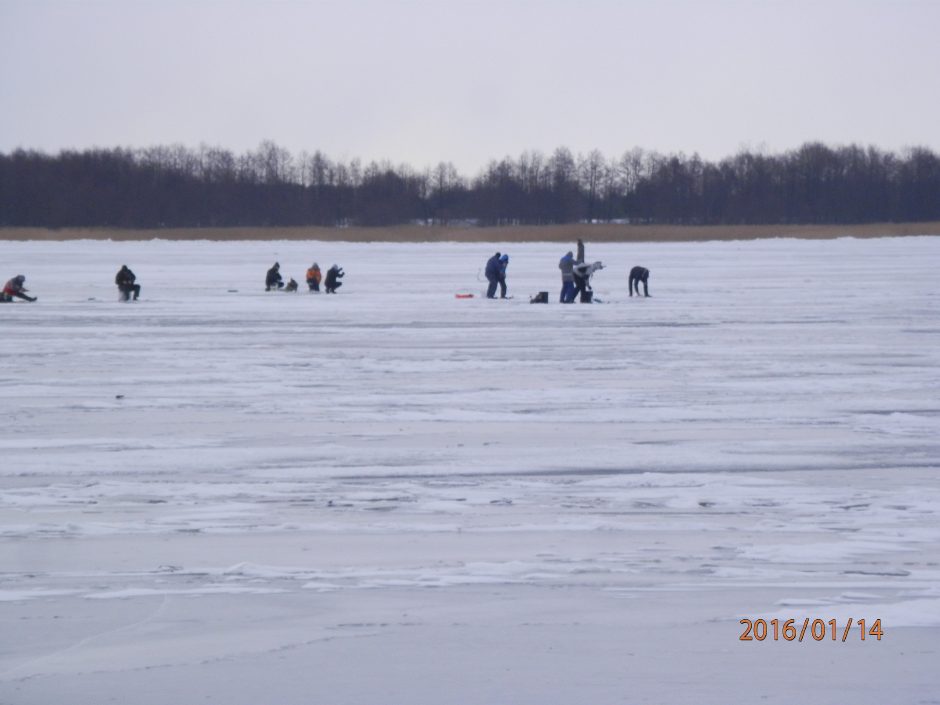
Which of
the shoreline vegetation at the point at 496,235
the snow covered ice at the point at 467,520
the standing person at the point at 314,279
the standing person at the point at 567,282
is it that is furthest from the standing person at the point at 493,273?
the shoreline vegetation at the point at 496,235

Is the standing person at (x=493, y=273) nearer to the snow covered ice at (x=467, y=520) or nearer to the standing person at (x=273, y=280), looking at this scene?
the standing person at (x=273, y=280)

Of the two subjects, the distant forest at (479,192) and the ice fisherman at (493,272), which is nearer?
the ice fisherman at (493,272)

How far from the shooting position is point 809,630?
14.8 ft

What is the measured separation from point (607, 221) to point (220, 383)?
86604 mm

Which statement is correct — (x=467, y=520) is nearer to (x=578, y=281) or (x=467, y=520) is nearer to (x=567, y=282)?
(x=567, y=282)

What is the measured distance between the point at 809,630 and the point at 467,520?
2.17 m

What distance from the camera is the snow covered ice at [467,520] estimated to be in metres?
4.23

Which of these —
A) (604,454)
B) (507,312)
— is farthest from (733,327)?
(604,454)

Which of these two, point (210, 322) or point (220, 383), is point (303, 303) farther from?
point (220, 383)

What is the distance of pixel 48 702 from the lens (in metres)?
3.94

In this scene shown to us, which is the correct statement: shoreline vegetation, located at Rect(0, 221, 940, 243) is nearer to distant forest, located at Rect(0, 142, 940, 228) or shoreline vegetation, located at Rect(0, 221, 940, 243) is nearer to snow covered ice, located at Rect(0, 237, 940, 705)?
distant forest, located at Rect(0, 142, 940, 228)

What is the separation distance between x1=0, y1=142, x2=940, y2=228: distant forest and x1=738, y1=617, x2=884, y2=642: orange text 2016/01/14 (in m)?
84.2

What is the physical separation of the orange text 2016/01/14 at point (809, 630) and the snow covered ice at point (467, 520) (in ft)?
0.17

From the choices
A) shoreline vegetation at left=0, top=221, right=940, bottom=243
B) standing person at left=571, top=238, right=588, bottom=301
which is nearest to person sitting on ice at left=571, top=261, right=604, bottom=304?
standing person at left=571, top=238, right=588, bottom=301
